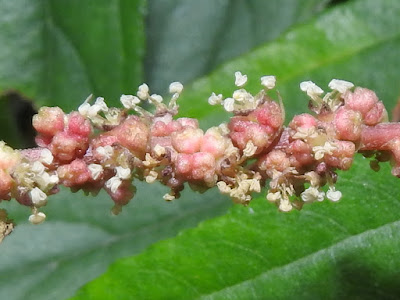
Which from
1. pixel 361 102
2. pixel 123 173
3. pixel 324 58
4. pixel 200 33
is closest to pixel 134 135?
pixel 123 173

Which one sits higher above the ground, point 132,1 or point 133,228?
point 132,1

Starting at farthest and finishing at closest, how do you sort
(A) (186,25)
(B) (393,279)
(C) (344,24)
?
(A) (186,25)
(C) (344,24)
(B) (393,279)

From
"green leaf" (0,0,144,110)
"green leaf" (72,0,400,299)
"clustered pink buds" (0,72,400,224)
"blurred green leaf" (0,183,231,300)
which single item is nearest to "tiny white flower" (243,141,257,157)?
"clustered pink buds" (0,72,400,224)

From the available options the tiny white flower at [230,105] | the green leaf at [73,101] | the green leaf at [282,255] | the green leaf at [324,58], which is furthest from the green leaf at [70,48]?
the tiny white flower at [230,105]

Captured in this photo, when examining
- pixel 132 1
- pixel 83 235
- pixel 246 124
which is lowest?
pixel 83 235

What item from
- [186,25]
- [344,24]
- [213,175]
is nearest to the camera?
[213,175]

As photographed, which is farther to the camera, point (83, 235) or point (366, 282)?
point (83, 235)

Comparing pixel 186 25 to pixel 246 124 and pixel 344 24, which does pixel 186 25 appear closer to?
pixel 344 24

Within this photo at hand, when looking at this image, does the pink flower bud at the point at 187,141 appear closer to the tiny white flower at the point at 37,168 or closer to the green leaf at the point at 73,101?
the tiny white flower at the point at 37,168

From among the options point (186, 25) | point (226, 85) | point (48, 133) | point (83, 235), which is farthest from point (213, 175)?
point (186, 25)
